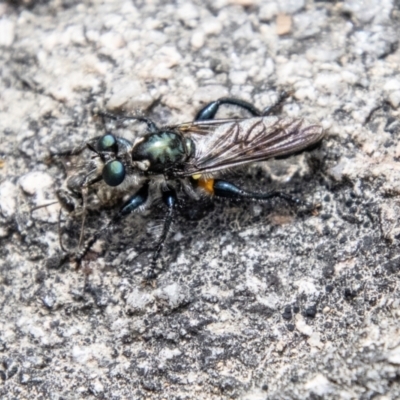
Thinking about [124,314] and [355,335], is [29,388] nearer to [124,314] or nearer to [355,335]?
[124,314]

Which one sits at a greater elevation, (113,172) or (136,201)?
(113,172)

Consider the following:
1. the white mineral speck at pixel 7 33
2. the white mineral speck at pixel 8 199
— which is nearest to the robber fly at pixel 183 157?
the white mineral speck at pixel 8 199

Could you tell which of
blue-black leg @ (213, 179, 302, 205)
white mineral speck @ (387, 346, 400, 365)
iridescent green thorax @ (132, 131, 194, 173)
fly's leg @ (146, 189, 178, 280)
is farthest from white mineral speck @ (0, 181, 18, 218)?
white mineral speck @ (387, 346, 400, 365)

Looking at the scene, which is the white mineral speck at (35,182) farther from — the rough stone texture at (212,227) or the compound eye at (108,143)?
the compound eye at (108,143)

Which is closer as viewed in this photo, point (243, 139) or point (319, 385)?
point (319, 385)

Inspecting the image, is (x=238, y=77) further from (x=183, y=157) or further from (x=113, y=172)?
(x=113, y=172)

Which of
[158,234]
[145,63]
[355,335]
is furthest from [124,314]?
[145,63]

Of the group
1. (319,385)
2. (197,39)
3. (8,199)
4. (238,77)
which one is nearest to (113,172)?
(8,199)

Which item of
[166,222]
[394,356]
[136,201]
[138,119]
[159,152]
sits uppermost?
[138,119]
